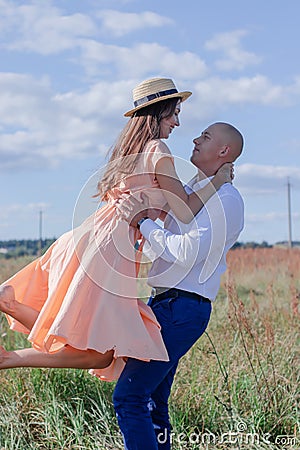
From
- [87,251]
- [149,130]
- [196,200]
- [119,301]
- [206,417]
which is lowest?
[206,417]

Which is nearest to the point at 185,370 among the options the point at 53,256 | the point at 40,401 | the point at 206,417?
the point at 206,417

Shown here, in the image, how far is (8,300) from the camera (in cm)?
353

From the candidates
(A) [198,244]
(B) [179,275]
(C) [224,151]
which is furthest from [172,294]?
(C) [224,151]

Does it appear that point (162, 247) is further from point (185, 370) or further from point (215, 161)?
point (185, 370)

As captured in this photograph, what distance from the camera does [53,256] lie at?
11.7ft

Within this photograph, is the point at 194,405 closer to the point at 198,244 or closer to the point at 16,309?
the point at 16,309

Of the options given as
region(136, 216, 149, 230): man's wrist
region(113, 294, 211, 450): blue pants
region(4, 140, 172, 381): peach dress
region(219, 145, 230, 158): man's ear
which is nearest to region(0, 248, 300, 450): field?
region(113, 294, 211, 450): blue pants

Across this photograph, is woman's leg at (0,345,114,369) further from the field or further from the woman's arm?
the field

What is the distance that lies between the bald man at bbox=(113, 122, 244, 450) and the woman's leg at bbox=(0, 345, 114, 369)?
0.40 ft

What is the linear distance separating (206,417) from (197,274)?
1.61 meters

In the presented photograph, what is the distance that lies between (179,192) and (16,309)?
3.28ft

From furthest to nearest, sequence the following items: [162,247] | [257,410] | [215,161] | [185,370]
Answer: [185,370] → [257,410] → [215,161] → [162,247]

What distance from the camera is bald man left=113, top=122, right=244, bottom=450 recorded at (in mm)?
3131

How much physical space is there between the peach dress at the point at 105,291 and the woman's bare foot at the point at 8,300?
0.19 meters
